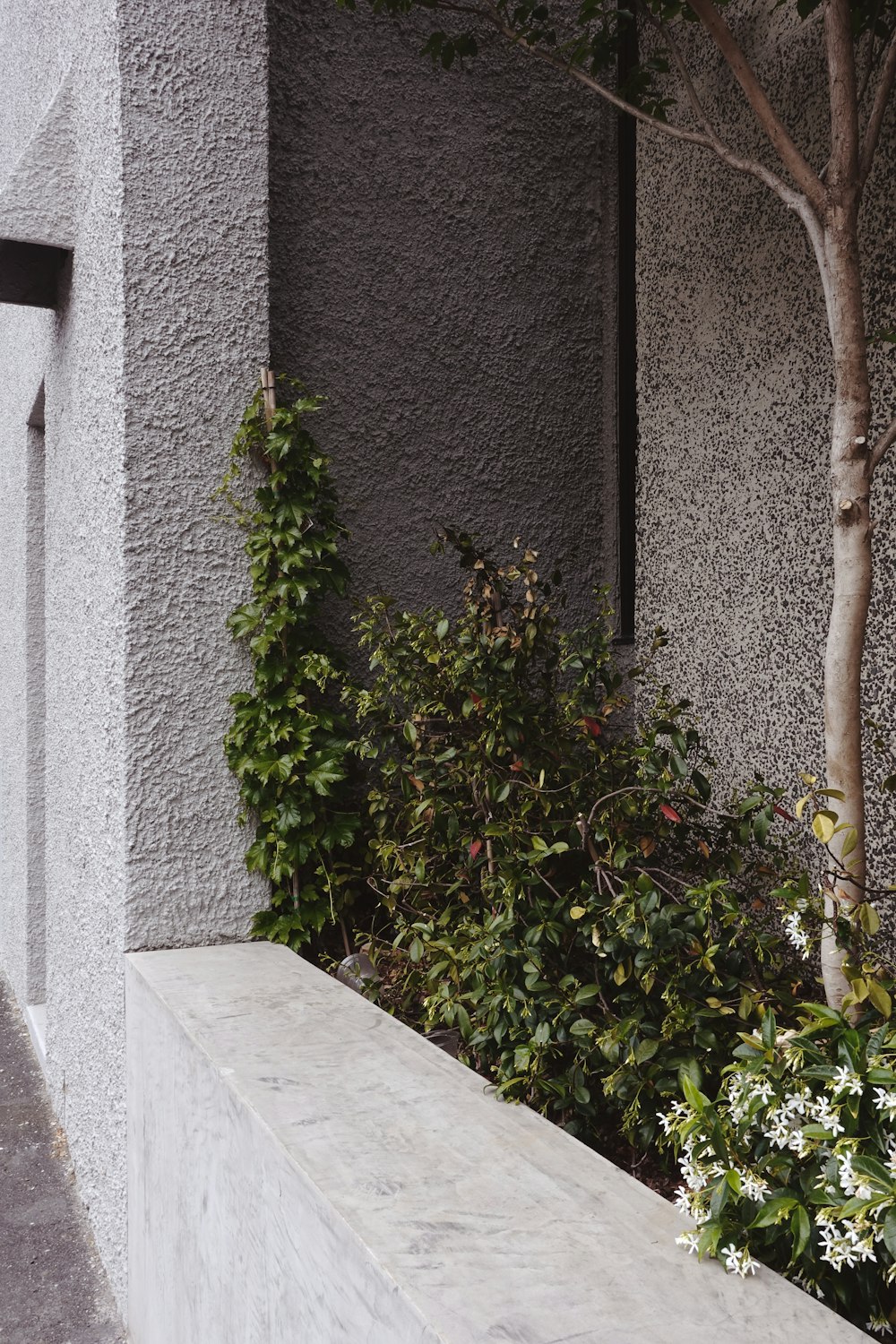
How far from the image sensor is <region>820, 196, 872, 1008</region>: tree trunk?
68.2 inches

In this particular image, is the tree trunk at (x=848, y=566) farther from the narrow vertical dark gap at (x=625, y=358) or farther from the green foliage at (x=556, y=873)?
the narrow vertical dark gap at (x=625, y=358)

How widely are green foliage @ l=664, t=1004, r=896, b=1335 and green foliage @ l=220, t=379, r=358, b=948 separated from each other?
1.72m

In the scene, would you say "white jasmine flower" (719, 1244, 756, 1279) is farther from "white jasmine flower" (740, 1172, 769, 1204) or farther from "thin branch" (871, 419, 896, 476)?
"thin branch" (871, 419, 896, 476)

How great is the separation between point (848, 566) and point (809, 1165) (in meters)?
0.88

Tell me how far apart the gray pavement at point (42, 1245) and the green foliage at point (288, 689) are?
121 cm

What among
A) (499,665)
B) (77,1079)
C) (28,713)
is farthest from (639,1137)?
(28,713)

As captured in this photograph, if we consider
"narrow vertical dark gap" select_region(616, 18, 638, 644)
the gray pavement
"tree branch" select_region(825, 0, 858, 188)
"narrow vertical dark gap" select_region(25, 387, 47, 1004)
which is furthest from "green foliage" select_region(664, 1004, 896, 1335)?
"narrow vertical dark gap" select_region(25, 387, 47, 1004)

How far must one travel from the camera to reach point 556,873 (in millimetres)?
2408

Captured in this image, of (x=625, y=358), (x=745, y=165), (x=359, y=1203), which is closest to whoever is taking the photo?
(x=359, y=1203)

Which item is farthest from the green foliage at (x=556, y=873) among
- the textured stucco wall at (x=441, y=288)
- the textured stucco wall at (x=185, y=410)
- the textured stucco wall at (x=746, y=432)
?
the textured stucco wall at (x=441, y=288)

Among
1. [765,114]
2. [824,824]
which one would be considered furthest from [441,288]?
[824,824]

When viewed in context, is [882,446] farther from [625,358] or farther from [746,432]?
[625,358]

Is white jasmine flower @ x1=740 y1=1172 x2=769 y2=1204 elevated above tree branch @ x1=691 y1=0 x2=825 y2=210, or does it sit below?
below

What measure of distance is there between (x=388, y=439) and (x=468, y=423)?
1.10ft
